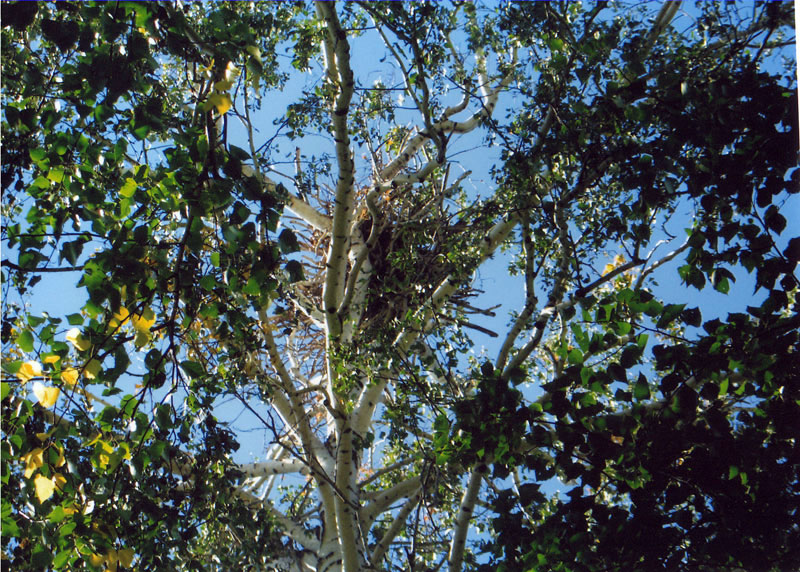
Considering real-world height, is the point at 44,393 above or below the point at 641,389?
below

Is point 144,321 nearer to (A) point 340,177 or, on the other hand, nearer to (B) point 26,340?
(B) point 26,340

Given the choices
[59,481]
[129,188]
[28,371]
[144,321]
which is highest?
[129,188]

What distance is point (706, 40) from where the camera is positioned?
3145mm

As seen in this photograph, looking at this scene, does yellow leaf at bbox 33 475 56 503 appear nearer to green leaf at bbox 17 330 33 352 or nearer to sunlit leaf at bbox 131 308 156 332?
green leaf at bbox 17 330 33 352

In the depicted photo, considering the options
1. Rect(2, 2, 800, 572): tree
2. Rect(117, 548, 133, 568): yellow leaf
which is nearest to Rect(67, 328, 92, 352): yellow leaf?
Rect(2, 2, 800, 572): tree

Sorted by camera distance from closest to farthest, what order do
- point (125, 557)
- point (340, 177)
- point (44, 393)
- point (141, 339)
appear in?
point (44, 393)
point (141, 339)
point (125, 557)
point (340, 177)

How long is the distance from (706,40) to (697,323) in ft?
5.49

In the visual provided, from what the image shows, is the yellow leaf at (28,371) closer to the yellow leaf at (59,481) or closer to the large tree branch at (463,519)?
the yellow leaf at (59,481)

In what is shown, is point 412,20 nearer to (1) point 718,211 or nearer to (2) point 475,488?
(1) point 718,211

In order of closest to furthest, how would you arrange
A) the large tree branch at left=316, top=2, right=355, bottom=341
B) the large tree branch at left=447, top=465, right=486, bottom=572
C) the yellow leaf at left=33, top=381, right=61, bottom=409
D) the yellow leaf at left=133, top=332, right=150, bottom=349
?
the yellow leaf at left=33, top=381, right=61, bottom=409 → the yellow leaf at left=133, top=332, right=150, bottom=349 → the large tree branch at left=447, top=465, right=486, bottom=572 → the large tree branch at left=316, top=2, right=355, bottom=341

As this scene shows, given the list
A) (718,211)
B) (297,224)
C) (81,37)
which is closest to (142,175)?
(81,37)

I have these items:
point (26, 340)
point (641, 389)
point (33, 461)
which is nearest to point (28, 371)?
point (26, 340)

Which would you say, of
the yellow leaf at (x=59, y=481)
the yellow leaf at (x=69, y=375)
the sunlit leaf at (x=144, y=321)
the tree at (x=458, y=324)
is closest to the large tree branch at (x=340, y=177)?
the tree at (x=458, y=324)

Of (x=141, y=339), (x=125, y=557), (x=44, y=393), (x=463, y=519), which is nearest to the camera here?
(x=44, y=393)
